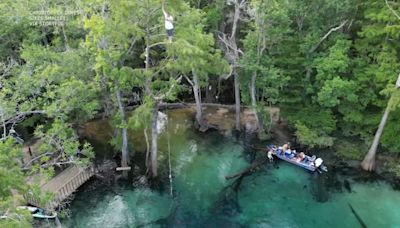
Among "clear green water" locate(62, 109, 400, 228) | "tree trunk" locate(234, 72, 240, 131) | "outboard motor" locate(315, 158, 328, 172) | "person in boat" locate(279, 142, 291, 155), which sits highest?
"tree trunk" locate(234, 72, 240, 131)

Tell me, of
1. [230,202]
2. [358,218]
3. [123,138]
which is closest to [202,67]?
[123,138]

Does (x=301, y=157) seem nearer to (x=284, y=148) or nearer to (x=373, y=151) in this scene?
(x=284, y=148)

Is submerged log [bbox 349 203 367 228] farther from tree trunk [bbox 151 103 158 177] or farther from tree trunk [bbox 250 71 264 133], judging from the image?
tree trunk [bbox 151 103 158 177]

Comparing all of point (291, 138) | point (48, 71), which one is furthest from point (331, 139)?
point (48, 71)

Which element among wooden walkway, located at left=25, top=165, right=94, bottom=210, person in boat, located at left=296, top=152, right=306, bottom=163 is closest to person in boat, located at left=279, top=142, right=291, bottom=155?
person in boat, located at left=296, top=152, right=306, bottom=163

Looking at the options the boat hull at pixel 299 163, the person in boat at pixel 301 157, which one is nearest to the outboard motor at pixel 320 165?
the boat hull at pixel 299 163

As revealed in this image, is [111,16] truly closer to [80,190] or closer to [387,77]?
[80,190]
